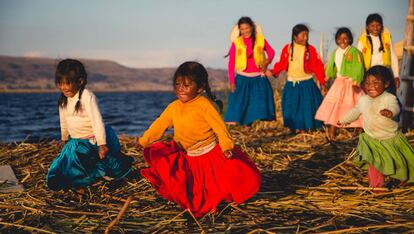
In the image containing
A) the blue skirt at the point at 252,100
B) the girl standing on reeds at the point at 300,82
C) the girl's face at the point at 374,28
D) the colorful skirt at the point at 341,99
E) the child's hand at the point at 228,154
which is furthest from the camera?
the blue skirt at the point at 252,100

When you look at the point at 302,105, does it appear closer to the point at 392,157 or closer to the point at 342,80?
the point at 342,80

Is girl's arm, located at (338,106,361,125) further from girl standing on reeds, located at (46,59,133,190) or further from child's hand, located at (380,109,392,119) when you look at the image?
girl standing on reeds, located at (46,59,133,190)

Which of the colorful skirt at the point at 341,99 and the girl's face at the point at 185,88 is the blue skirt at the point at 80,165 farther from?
the colorful skirt at the point at 341,99

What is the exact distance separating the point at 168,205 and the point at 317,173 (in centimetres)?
202

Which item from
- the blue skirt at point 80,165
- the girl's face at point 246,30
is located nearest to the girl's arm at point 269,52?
the girl's face at point 246,30

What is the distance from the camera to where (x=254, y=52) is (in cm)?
883

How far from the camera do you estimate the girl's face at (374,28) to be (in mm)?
8016

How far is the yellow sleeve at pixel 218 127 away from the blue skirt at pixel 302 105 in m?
5.24

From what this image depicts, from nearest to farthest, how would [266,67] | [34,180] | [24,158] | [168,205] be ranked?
[168,205] < [34,180] < [24,158] < [266,67]

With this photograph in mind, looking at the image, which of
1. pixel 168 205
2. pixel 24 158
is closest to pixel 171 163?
pixel 168 205

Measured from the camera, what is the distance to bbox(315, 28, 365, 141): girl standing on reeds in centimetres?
803

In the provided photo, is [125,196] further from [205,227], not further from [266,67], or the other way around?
[266,67]

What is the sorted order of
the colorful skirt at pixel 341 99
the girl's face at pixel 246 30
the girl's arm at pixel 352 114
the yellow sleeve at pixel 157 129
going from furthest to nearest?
1. the girl's face at pixel 246 30
2. the colorful skirt at pixel 341 99
3. the girl's arm at pixel 352 114
4. the yellow sleeve at pixel 157 129

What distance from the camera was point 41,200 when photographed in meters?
4.50
